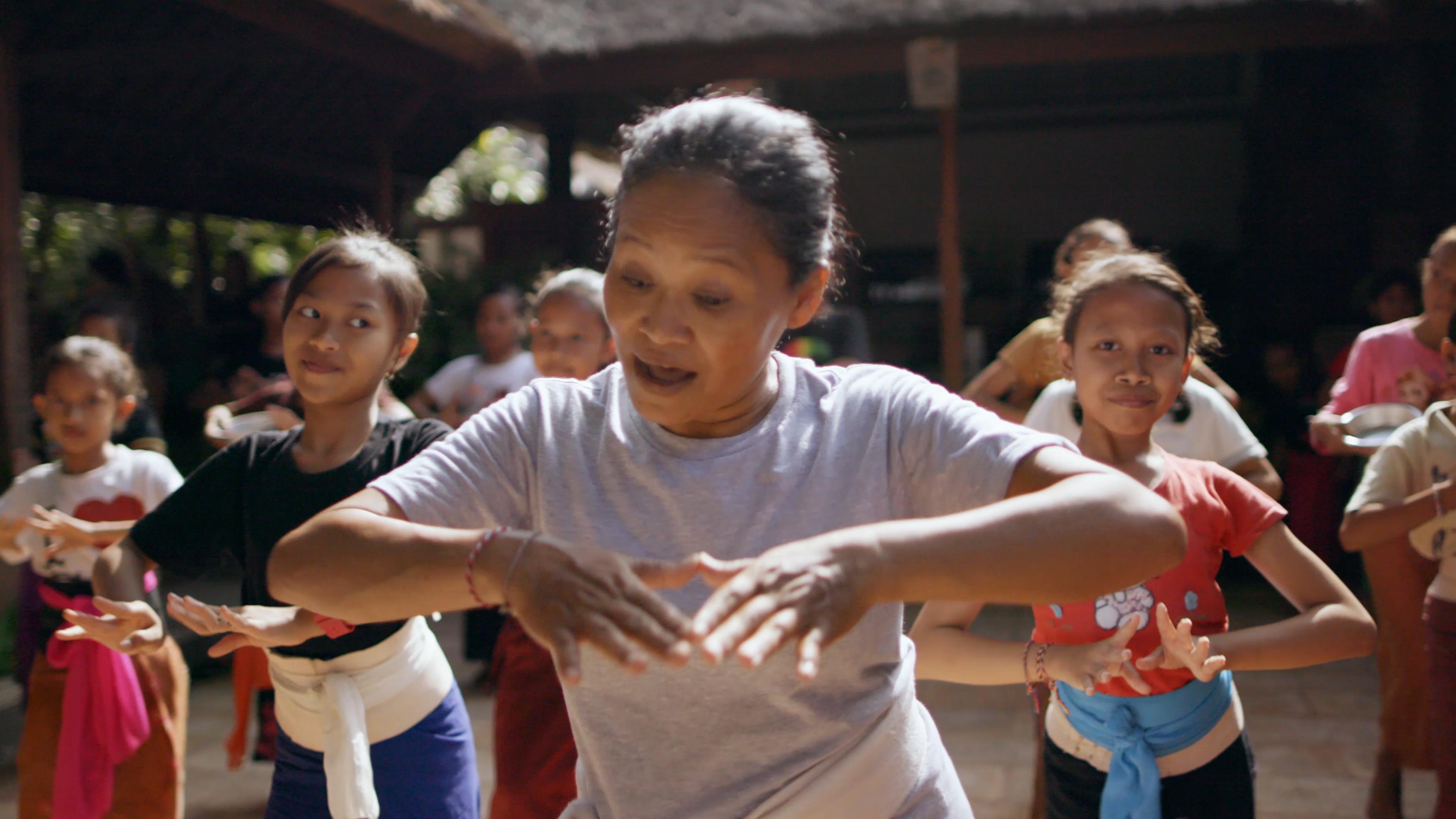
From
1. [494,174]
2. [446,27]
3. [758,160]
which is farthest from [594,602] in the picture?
[494,174]

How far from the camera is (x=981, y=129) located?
10.9m

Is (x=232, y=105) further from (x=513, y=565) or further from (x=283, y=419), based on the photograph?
(x=513, y=565)

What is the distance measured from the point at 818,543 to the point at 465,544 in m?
0.38

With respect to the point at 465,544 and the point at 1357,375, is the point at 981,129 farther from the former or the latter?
the point at 465,544

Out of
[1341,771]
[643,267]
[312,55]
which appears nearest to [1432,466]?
[1341,771]

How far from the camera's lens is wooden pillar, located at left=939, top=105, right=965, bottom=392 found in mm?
7648

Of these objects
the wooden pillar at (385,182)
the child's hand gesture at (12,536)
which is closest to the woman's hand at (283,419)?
the child's hand gesture at (12,536)

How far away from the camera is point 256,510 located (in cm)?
264

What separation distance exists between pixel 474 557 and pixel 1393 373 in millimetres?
3723

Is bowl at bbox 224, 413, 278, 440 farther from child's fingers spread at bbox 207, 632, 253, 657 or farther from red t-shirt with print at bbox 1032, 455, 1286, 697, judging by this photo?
red t-shirt with print at bbox 1032, 455, 1286, 697

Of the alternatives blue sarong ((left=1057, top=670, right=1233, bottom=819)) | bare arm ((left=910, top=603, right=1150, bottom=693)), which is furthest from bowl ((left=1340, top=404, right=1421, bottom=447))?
bare arm ((left=910, top=603, right=1150, bottom=693))

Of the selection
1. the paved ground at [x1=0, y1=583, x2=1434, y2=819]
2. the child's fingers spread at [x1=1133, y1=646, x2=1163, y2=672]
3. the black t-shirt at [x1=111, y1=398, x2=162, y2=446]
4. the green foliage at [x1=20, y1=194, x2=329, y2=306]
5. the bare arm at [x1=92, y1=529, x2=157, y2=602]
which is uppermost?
the green foliage at [x1=20, y1=194, x2=329, y2=306]

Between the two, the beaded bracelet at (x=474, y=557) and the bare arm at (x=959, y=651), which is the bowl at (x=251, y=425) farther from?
the beaded bracelet at (x=474, y=557)

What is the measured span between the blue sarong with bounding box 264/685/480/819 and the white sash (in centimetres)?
2
